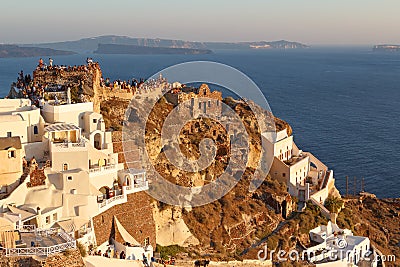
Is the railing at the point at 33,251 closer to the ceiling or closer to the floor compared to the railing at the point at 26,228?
closer to the ceiling

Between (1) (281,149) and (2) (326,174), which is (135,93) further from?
(2) (326,174)

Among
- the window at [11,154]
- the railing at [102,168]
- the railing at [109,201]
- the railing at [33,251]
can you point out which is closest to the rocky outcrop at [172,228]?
the railing at [109,201]

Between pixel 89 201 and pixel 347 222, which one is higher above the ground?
pixel 89 201

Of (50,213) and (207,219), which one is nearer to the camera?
(50,213)

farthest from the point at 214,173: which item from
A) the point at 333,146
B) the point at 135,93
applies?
the point at 333,146

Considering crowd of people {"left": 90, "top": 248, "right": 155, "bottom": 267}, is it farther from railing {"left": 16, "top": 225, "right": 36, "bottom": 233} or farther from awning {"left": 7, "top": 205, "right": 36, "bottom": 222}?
railing {"left": 16, "top": 225, "right": 36, "bottom": 233}

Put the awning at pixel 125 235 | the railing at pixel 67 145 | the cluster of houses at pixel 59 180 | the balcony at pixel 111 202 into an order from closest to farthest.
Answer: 1. the cluster of houses at pixel 59 180
2. the balcony at pixel 111 202
3. the awning at pixel 125 235
4. the railing at pixel 67 145

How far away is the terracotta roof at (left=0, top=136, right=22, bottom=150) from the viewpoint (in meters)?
23.2

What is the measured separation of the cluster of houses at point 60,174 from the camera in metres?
21.6

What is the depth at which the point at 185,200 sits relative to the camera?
30.4 metres

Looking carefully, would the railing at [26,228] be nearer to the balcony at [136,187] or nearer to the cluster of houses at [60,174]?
the cluster of houses at [60,174]

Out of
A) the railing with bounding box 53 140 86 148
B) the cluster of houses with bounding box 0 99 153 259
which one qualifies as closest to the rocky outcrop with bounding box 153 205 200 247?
the cluster of houses with bounding box 0 99 153 259

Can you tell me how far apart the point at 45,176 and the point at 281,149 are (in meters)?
23.2

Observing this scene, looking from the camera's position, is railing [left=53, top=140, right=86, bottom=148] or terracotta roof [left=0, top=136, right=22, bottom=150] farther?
railing [left=53, top=140, right=86, bottom=148]
